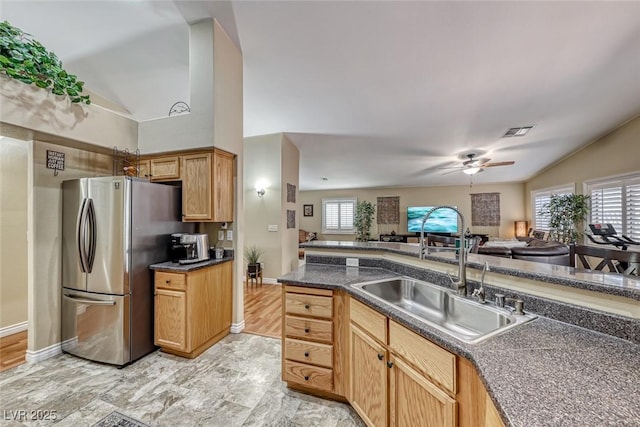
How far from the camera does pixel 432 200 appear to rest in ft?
27.7

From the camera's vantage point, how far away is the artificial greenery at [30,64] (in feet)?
6.41

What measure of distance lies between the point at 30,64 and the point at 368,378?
3.52 m

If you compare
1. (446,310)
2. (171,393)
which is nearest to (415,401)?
(446,310)


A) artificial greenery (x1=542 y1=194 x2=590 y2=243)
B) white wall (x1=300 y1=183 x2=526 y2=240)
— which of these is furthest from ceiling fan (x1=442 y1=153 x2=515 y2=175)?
white wall (x1=300 y1=183 x2=526 y2=240)

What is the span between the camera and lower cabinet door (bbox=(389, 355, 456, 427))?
0.98 metres

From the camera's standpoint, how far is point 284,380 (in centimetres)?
187

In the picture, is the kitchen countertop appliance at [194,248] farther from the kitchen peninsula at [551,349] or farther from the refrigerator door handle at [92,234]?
the kitchen peninsula at [551,349]

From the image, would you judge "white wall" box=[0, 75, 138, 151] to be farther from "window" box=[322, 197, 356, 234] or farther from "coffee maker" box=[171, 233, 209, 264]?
"window" box=[322, 197, 356, 234]

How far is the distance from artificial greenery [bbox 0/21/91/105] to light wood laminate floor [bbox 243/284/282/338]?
300cm

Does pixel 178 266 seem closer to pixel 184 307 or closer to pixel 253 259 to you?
pixel 184 307

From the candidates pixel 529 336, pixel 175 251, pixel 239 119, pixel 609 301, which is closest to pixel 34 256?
pixel 175 251

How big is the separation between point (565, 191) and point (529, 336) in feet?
22.7

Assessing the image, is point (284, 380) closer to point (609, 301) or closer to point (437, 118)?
point (609, 301)

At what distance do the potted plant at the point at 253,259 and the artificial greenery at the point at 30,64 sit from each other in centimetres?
317
